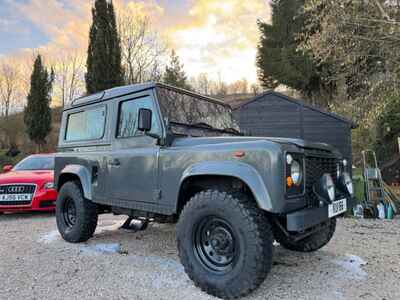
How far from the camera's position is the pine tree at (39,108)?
22.4 m

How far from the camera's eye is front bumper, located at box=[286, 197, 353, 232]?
2271 millimetres

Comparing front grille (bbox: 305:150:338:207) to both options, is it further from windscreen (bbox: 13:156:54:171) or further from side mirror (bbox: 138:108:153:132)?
windscreen (bbox: 13:156:54:171)

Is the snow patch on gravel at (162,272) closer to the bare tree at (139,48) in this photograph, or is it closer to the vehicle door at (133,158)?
the vehicle door at (133,158)

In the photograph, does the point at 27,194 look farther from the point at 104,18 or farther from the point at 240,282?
the point at 104,18

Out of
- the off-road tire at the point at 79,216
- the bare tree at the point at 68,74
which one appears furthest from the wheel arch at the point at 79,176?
the bare tree at the point at 68,74

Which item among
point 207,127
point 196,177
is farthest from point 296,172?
point 207,127

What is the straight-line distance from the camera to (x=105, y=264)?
134 inches

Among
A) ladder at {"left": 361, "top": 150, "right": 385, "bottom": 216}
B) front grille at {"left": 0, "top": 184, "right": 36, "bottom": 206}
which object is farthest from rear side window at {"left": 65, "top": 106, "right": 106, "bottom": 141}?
ladder at {"left": 361, "top": 150, "right": 385, "bottom": 216}

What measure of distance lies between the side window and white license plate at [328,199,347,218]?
2.03 meters

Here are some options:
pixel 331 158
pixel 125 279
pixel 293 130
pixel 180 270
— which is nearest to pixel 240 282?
pixel 180 270

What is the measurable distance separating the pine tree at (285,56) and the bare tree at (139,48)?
8806mm

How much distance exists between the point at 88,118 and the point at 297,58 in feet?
58.3

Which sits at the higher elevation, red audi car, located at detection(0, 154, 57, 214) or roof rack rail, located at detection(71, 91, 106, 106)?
roof rack rail, located at detection(71, 91, 106, 106)

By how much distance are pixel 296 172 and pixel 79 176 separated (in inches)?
114
